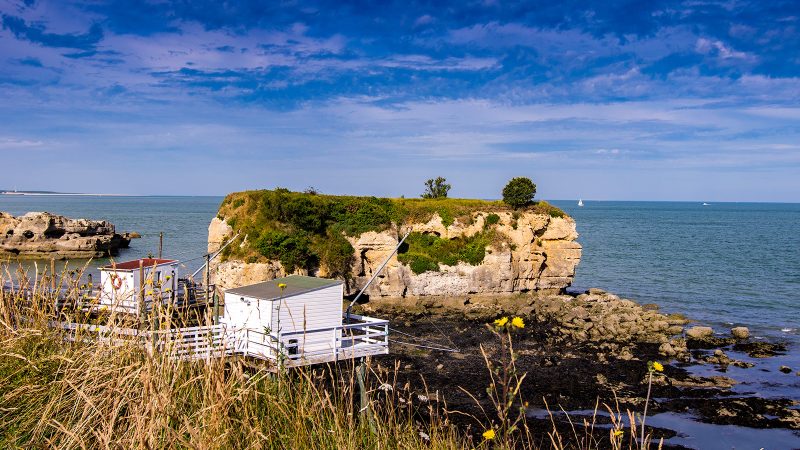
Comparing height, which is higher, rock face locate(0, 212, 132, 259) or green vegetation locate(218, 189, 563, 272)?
green vegetation locate(218, 189, 563, 272)

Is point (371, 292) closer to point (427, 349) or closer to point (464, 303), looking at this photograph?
point (464, 303)

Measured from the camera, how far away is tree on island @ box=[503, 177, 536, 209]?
48.8 metres

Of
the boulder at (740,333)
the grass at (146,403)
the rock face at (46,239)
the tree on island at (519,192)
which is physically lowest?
the boulder at (740,333)

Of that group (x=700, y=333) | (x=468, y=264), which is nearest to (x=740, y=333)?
(x=700, y=333)

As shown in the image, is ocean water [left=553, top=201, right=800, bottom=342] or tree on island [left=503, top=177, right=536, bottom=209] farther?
tree on island [left=503, top=177, right=536, bottom=209]

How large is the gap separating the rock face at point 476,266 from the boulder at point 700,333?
483 inches

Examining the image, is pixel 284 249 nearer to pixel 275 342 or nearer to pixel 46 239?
pixel 275 342

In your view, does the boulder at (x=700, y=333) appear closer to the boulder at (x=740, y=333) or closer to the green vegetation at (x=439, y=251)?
the boulder at (x=740, y=333)

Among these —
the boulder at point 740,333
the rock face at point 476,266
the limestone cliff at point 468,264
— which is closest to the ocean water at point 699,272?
the boulder at point 740,333

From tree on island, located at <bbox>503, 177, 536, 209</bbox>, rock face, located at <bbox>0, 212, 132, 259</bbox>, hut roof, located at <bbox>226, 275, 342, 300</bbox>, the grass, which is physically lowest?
rock face, located at <bbox>0, 212, 132, 259</bbox>

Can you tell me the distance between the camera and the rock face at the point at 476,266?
4216 centimetres

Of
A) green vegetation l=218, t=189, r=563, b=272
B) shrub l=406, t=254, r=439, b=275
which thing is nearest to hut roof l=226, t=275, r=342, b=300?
green vegetation l=218, t=189, r=563, b=272

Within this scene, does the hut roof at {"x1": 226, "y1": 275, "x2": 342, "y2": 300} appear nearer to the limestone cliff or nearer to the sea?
the sea

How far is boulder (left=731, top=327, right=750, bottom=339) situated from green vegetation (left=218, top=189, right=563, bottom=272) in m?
16.5
